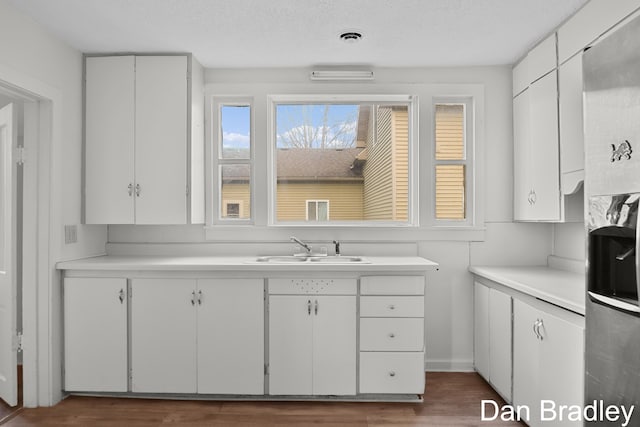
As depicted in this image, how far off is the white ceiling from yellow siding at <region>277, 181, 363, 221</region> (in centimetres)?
96

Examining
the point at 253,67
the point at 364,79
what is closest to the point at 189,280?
the point at 253,67

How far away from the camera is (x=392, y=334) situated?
2.84 m

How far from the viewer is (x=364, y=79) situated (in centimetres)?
345

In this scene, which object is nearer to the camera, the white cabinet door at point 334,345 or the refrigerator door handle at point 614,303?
the refrigerator door handle at point 614,303

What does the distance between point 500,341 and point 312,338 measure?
48.4 inches

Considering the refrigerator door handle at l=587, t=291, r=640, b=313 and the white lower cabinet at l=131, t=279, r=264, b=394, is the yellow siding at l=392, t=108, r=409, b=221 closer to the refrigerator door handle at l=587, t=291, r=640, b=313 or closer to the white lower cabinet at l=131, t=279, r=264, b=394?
the white lower cabinet at l=131, t=279, r=264, b=394

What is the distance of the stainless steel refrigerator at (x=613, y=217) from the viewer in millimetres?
1460

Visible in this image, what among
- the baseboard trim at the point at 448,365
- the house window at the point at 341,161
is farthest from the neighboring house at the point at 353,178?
the baseboard trim at the point at 448,365

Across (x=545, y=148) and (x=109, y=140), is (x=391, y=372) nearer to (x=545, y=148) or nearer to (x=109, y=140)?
(x=545, y=148)

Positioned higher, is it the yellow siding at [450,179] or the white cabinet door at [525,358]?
the yellow siding at [450,179]

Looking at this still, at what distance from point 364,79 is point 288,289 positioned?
68.5 inches

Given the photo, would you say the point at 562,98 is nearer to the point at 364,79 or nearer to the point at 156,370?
the point at 364,79

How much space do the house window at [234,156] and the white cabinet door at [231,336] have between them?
87 centimetres

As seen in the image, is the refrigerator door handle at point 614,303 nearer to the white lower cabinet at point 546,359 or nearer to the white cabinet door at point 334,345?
the white lower cabinet at point 546,359
